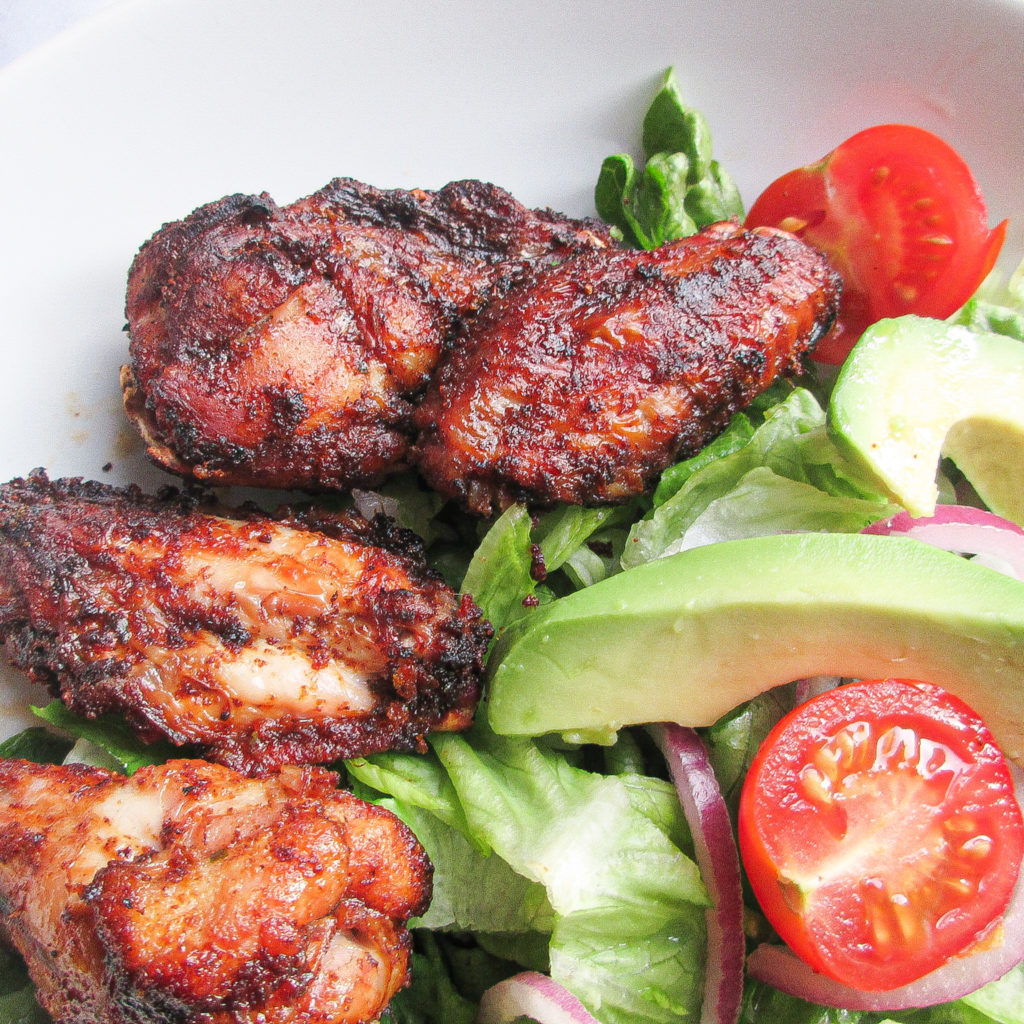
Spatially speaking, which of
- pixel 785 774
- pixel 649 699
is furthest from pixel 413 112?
pixel 785 774

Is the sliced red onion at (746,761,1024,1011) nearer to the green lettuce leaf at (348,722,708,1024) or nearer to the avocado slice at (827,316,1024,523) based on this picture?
the green lettuce leaf at (348,722,708,1024)

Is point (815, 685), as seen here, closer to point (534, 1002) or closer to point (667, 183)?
point (534, 1002)

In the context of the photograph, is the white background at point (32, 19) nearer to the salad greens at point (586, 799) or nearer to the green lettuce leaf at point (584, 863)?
the salad greens at point (586, 799)

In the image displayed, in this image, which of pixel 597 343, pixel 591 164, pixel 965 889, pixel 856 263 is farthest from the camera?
pixel 591 164

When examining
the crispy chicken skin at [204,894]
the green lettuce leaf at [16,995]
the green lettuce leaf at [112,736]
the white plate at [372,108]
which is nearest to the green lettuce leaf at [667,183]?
the white plate at [372,108]

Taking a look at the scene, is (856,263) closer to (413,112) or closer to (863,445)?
(863,445)
